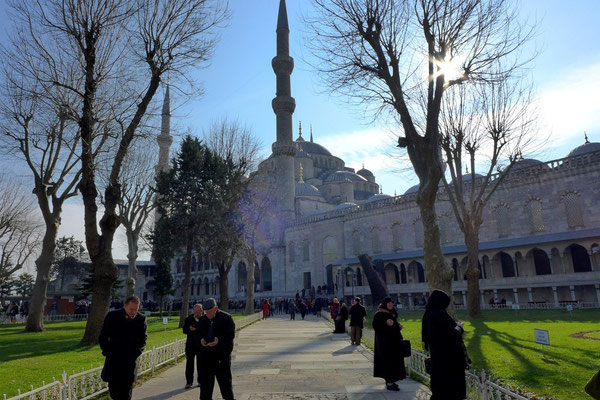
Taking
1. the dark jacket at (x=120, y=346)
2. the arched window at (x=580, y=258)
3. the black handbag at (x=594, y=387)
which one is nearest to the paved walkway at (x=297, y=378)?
the dark jacket at (x=120, y=346)

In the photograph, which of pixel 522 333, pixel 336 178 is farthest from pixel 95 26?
pixel 336 178

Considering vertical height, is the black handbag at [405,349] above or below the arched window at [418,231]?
below

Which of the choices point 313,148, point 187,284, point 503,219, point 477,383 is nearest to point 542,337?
point 477,383

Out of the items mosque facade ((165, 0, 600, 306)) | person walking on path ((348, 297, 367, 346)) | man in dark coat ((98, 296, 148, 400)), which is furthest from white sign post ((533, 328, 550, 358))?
mosque facade ((165, 0, 600, 306))

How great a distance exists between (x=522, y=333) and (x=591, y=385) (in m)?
10.3

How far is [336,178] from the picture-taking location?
172ft

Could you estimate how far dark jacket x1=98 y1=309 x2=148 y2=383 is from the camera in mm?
4887

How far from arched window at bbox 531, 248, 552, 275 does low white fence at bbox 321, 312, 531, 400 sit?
66.4 ft

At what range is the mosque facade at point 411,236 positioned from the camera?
24.9 m

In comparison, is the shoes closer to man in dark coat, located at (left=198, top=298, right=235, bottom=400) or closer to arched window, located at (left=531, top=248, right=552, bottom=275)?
man in dark coat, located at (left=198, top=298, right=235, bottom=400)

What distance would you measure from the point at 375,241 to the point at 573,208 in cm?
1520

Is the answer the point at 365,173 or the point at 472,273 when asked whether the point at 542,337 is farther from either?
the point at 365,173

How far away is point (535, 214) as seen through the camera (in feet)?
90.8

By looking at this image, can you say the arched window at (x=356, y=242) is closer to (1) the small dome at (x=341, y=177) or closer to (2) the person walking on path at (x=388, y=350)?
(1) the small dome at (x=341, y=177)
